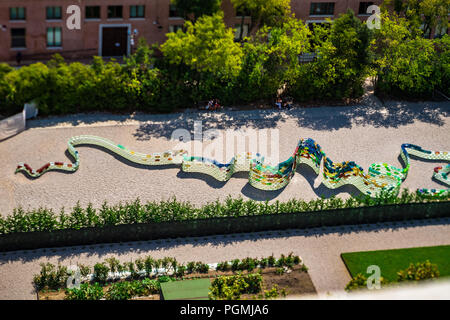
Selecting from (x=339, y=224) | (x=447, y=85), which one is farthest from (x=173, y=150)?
(x=447, y=85)

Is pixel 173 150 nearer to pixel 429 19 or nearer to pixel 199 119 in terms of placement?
pixel 199 119

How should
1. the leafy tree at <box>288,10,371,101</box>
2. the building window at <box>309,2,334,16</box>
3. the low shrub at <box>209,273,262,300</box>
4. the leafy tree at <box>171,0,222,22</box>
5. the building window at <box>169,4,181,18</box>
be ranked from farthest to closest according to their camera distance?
the building window at <box>309,2,334,16</box> → the building window at <box>169,4,181,18</box> → the leafy tree at <box>171,0,222,22</box> → the leafy tree at <box>288,10,371,101</box> → the low shrub at <box>209,273,262,300</box>

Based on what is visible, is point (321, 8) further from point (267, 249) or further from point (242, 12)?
point (267, 249)

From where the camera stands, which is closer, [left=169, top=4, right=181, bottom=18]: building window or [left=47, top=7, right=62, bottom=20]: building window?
[left=47, top=7, right=62, bottom=20]: building window

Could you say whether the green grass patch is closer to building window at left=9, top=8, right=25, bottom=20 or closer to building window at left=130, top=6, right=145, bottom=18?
building window at left=130, top=6, right=145, bottom=18

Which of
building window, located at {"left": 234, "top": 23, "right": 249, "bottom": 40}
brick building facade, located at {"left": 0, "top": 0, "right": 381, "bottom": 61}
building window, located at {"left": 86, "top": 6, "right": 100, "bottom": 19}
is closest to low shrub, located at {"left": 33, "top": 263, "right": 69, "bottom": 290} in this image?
brick building facade, located at {"left": 0, "top": 0, "right": 381, "bottom": 61}
